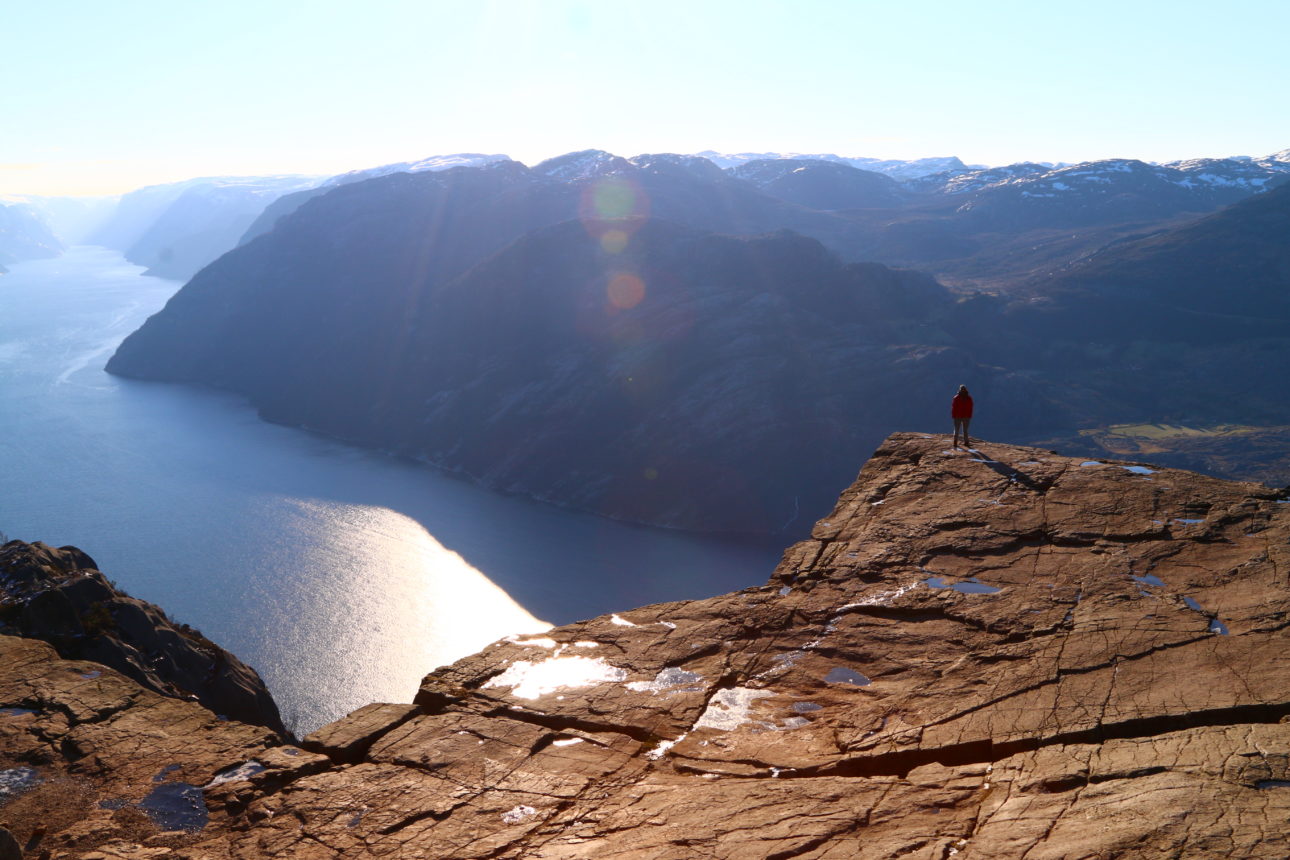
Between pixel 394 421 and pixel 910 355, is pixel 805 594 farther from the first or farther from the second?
pixel 394 421

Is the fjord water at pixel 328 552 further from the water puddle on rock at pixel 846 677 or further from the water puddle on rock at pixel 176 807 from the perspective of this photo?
the water puddle on rock at pixel 846 677

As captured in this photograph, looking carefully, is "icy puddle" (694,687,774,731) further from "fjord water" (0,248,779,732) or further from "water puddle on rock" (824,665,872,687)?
"fjord water" (0,248,779,732)

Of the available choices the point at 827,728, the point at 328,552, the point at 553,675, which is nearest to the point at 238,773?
the point at 553,675

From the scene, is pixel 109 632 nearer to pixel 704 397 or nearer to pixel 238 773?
pixel 238 773

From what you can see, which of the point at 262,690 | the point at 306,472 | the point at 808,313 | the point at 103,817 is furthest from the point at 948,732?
the point at 808,313

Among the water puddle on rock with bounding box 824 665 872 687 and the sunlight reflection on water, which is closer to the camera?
the water puddle on rock with bounding box 824 665 872 687

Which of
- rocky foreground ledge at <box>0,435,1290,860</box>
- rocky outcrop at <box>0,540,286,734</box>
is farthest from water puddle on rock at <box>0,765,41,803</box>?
rocky outcrop at <box>0,540,286,734</box>
